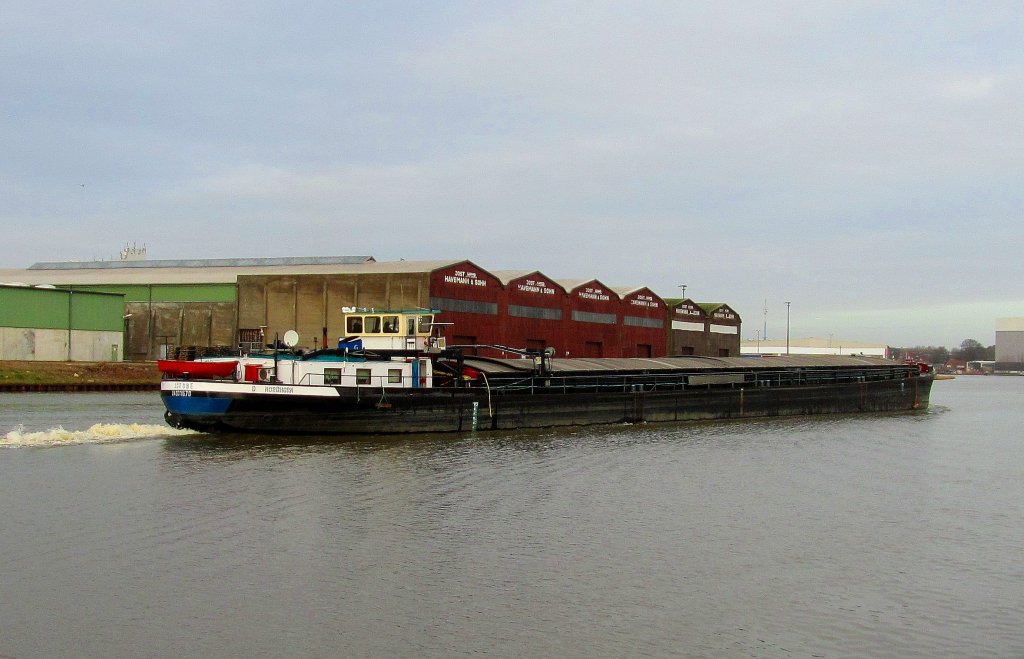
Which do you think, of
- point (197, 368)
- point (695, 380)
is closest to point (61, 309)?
point (197, 368)

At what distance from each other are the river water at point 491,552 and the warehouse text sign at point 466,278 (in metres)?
32.9

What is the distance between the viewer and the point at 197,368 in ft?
105

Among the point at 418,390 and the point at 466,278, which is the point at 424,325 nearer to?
the point at 418,390

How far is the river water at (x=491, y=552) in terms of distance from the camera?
13078mm

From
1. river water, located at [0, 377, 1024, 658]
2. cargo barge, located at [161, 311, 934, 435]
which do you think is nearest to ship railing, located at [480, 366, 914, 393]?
cargo barge, located at [161, 311, 934, 435]

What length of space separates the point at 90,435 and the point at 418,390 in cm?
1100

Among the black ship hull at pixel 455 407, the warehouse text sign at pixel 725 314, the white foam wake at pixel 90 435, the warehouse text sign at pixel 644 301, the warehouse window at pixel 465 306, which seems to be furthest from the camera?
the warehouse text sign at pixel 725 314

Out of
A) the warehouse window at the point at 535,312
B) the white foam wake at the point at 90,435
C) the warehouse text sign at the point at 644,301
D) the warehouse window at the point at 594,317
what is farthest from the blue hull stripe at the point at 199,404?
the warehouse text sign at the point at 644,301

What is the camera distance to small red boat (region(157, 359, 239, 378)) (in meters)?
31.7

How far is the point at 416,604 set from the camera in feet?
47.3

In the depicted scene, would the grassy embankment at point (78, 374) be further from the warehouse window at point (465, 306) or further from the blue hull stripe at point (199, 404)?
the blue hull stripe at point (199, 404)

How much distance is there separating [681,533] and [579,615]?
5954 mm

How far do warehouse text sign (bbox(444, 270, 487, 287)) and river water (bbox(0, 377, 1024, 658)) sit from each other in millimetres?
32871

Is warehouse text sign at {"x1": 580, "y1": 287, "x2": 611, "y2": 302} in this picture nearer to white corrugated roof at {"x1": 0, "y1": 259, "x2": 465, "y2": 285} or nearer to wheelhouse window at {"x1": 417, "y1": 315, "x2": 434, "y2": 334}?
white corrugated roof at {"x1": 0, "y1": 259, "x2": 465, "y2": 285}
